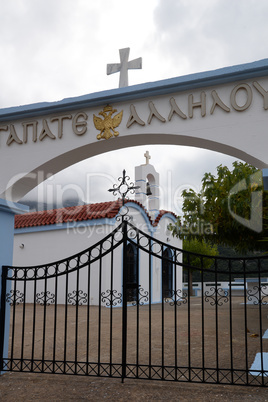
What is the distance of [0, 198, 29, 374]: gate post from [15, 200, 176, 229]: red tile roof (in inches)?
418

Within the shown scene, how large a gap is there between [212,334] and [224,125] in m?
5.95

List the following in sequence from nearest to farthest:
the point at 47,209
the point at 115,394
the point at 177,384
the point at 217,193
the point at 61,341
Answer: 1. the point at 115,394
2. the point at 177,384
3. the point at 61,341
4. the point at 217,193
5. the point at 47,209

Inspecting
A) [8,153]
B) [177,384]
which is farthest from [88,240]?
→ [177,384]

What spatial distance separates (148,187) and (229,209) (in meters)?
8.40

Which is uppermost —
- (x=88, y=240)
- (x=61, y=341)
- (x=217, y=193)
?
(x=217, y=193)

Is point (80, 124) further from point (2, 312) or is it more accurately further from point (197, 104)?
point (2, 312)

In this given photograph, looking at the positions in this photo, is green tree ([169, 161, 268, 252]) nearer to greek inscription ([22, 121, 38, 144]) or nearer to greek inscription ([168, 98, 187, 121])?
greek inscription ([168, 98, 187, 121])

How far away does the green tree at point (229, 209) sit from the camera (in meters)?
11.4

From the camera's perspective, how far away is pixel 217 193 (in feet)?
41.0

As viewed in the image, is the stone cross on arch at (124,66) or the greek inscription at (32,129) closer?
the greek inscription at (32,129)

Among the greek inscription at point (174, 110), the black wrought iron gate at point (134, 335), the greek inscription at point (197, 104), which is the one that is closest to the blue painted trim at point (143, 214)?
the black wrought iron gate at point (134, 335)

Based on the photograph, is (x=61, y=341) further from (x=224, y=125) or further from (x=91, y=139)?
(x=224, y=125)

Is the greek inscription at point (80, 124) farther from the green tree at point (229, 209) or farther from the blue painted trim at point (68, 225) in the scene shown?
the blue painted trim at point (68, 225)

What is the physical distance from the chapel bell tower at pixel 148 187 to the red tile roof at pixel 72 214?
2.00 ft
